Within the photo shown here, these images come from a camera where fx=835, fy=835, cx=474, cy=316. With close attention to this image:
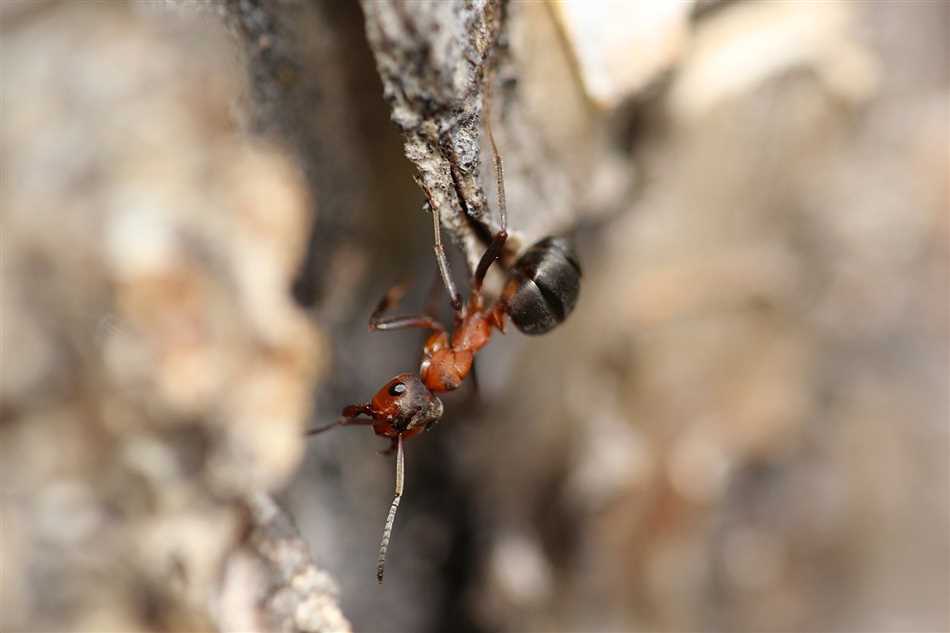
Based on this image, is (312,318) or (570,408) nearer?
(312,318)


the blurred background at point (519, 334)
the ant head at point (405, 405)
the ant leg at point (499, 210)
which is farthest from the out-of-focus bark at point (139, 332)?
the ant leg at point (499, 210)

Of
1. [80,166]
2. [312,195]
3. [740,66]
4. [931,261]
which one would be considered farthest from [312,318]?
[931,261]

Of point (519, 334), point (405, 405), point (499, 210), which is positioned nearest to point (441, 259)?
point (499, 210)

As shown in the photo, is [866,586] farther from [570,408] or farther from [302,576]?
[302,576]

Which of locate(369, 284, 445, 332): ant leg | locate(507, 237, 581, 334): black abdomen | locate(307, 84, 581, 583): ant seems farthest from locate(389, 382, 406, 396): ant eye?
locate(507, 237, 581, 334): black abdomen

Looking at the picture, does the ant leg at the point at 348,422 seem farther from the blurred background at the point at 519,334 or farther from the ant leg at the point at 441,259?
the ant leg at the point at 441,259

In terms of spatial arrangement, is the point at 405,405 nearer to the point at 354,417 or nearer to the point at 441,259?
the point at 354,417
